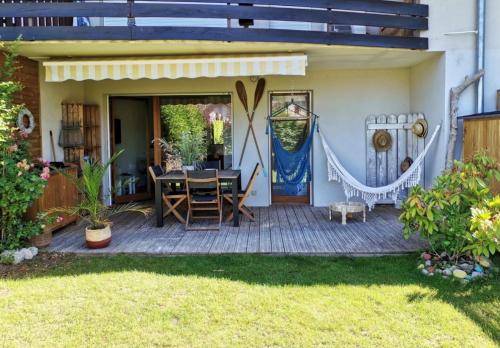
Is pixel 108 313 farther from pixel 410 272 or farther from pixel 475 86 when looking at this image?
pixel 475 86

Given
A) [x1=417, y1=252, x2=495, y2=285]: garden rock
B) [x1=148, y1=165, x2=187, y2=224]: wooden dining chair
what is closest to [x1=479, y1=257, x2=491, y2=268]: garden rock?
[x1=417, y1=252, x2=495, y2=285]: garden rock

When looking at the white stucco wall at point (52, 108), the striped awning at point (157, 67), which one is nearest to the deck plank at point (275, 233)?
the striped awning at point (157, 67)

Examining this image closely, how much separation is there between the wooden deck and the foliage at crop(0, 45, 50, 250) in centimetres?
49

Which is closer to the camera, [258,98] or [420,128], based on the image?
[420,128]

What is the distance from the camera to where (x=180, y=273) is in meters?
4.58

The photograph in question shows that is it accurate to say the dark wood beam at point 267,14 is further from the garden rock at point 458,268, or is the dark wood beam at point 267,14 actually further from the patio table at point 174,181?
the garden rock at point 458,268

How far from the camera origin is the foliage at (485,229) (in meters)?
3.93

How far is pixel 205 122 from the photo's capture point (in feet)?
29.3

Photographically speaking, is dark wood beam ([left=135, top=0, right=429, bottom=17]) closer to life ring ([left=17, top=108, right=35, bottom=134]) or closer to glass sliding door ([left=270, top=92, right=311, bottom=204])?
glass sliding door ([left=270, top=92, right=311, bottom=204])

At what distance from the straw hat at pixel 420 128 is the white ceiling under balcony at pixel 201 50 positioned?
116cm

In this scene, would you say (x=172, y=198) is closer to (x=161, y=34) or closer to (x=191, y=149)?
(x=191, y=149)

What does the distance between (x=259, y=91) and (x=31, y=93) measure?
430cm

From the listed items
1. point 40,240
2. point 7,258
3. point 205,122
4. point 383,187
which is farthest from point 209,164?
point 7,258

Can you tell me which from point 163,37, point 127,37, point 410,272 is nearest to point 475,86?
point 410,272
